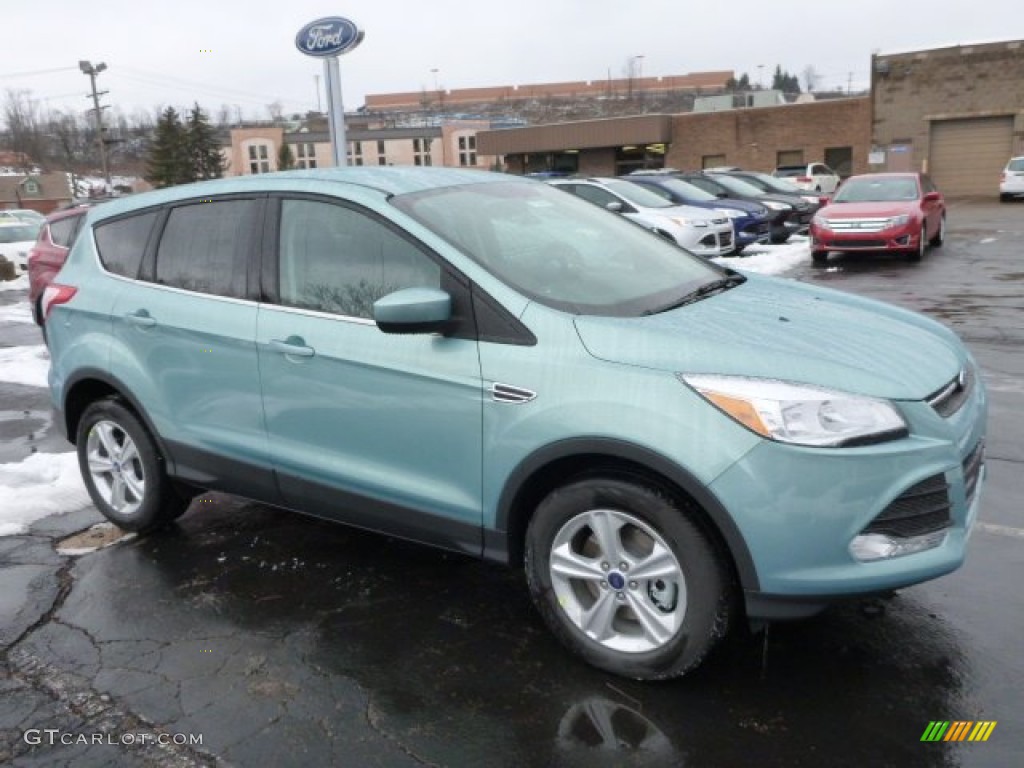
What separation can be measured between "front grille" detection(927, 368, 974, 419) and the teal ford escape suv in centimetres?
1

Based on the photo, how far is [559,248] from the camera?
12.2ft

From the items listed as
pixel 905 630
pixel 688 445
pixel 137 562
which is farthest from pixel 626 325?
pixel 137 562

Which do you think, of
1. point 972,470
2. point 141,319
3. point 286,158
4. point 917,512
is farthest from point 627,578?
point 286,158

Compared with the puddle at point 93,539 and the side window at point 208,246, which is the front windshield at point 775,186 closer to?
the side window at point 208,246

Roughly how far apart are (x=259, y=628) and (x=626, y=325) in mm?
1924

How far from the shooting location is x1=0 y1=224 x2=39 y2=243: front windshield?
75.1ft

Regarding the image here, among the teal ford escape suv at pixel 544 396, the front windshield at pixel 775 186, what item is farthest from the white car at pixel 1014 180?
the teal ford escape suv at pixel 544 396

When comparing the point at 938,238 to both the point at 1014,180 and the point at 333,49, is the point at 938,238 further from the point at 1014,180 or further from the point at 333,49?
the point at 1014,180

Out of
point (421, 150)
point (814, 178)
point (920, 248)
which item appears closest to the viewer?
point (920, 248)

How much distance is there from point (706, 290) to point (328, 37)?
864cm

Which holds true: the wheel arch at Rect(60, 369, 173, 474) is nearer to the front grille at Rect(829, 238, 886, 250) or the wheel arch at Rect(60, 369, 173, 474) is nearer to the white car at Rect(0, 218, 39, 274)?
the front grille at Rect(829, 238, 886, 250)

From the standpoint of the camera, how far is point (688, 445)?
2.73 metres

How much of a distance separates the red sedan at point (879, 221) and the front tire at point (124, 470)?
12.6 meters

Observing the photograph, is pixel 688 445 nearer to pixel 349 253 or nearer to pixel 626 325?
pixel 626 325
